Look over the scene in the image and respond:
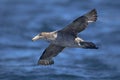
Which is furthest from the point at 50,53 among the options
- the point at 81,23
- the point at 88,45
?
the point at 88,45

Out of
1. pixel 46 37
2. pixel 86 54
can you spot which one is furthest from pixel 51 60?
pixel 86 54

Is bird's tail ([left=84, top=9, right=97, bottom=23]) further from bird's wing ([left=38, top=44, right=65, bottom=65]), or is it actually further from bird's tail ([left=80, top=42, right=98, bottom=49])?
bird's wing ([left=38, top=44, right=65, bottom=65])

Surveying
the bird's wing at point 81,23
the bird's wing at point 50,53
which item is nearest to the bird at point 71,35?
the bird's wing at point 81,23

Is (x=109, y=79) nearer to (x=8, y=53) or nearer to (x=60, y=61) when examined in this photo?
(x=60, y=61)

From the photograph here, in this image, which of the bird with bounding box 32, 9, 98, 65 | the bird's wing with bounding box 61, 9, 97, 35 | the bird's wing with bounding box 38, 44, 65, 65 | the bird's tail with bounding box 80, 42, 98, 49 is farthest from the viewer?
the bird's wing with bounding box 38, 44, 65, 65

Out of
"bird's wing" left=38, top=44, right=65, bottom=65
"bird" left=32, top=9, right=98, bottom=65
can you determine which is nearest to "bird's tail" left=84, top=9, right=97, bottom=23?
"bird" left=32, top=9, right=98, bottom=65

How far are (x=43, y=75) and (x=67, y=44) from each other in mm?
7794

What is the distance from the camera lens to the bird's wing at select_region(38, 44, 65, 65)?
Answer: 2197 cm

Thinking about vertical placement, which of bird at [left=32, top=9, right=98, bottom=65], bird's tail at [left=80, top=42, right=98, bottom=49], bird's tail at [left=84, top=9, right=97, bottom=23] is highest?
bird's tail at [left=84, top=9, right=97, bottom=23]

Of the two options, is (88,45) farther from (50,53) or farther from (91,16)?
(50,53)

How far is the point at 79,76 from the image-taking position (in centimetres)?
2902

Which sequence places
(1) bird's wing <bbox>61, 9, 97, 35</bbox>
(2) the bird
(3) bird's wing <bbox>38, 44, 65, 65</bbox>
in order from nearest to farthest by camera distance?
1. (2) the bird
2. (1) bird's wing <bbox>61, 9, 97, 35</bbox>
3. (3) bird's wing <bbox>38, 44, 65, 65</bbox>

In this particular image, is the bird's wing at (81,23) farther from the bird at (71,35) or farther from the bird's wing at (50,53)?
the bird's wing at (50,53)

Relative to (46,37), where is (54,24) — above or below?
above
